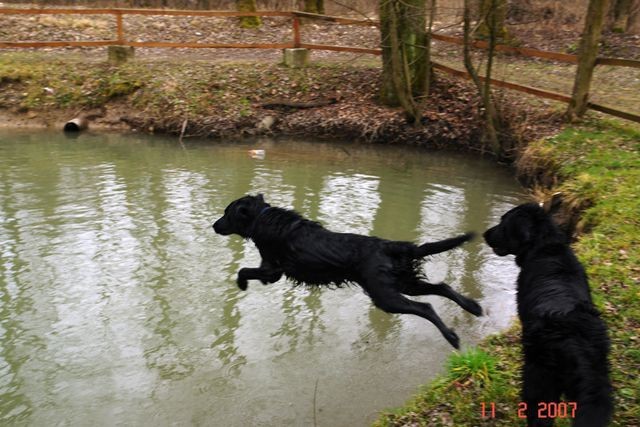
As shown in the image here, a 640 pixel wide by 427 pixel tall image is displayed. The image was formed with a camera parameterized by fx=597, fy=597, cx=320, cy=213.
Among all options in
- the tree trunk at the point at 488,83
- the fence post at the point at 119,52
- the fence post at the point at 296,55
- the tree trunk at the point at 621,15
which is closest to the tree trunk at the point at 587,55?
the tree trunk at the point at 488,83

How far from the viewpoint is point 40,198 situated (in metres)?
9.50

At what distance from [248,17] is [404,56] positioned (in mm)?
8911

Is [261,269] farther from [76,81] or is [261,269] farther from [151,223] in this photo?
[76,81]

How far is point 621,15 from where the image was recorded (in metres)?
18.8

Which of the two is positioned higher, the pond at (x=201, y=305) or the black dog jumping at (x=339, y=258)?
the black dog jumping at (x=339, y=258)

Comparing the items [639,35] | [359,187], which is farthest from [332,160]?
[639,35]

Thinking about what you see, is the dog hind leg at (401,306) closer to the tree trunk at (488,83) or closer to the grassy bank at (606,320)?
the grassy bank at (606,320)

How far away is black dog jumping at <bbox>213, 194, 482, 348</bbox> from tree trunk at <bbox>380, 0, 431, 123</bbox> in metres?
8.32

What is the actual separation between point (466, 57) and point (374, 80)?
14.0 feet

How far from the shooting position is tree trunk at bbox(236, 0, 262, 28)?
20500 millimetres

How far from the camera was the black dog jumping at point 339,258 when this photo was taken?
15.1 feet

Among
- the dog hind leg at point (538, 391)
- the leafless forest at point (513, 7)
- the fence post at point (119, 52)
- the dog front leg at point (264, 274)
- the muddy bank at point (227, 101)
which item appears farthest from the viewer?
the leafless forest at point (513, 7)

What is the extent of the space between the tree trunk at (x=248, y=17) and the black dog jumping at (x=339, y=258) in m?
16.3
